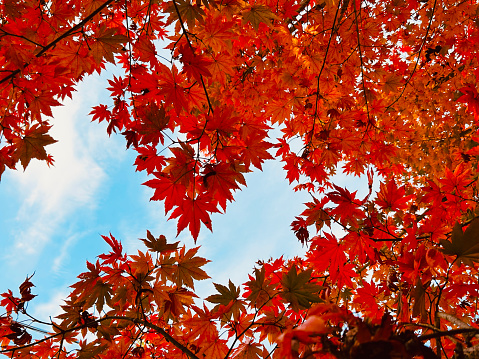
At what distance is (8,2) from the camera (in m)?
2.04

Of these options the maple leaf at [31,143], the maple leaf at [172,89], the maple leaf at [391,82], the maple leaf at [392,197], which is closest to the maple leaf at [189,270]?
the maple leaf at [172,89]

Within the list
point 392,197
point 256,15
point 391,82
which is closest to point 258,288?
point 392,197

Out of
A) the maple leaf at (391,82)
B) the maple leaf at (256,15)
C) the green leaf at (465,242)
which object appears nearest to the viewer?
the green leaf at (465,242)

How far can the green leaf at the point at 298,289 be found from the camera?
126 centimetres

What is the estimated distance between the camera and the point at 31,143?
1542mm

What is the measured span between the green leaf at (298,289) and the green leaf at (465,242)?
20.6 inches

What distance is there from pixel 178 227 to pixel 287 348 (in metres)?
0.82

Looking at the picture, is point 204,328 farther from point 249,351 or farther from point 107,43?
point 107,43

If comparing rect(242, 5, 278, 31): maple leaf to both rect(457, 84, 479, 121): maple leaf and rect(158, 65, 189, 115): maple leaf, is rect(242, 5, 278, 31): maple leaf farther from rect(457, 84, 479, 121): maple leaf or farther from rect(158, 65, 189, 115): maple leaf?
rect(457, 84, 479, 121): maple leaf

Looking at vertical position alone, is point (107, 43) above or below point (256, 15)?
below

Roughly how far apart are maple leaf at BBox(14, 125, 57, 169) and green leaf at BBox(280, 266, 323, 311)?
1.43 m

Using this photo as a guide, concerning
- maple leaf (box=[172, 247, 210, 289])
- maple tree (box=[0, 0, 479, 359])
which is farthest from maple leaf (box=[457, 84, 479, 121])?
maple leaf (box=[172, 247, 210, 289])

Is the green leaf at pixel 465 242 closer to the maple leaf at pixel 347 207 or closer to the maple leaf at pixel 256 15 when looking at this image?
the maple leaf at pixel 347 207

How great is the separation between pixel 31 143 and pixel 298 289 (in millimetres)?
1592
